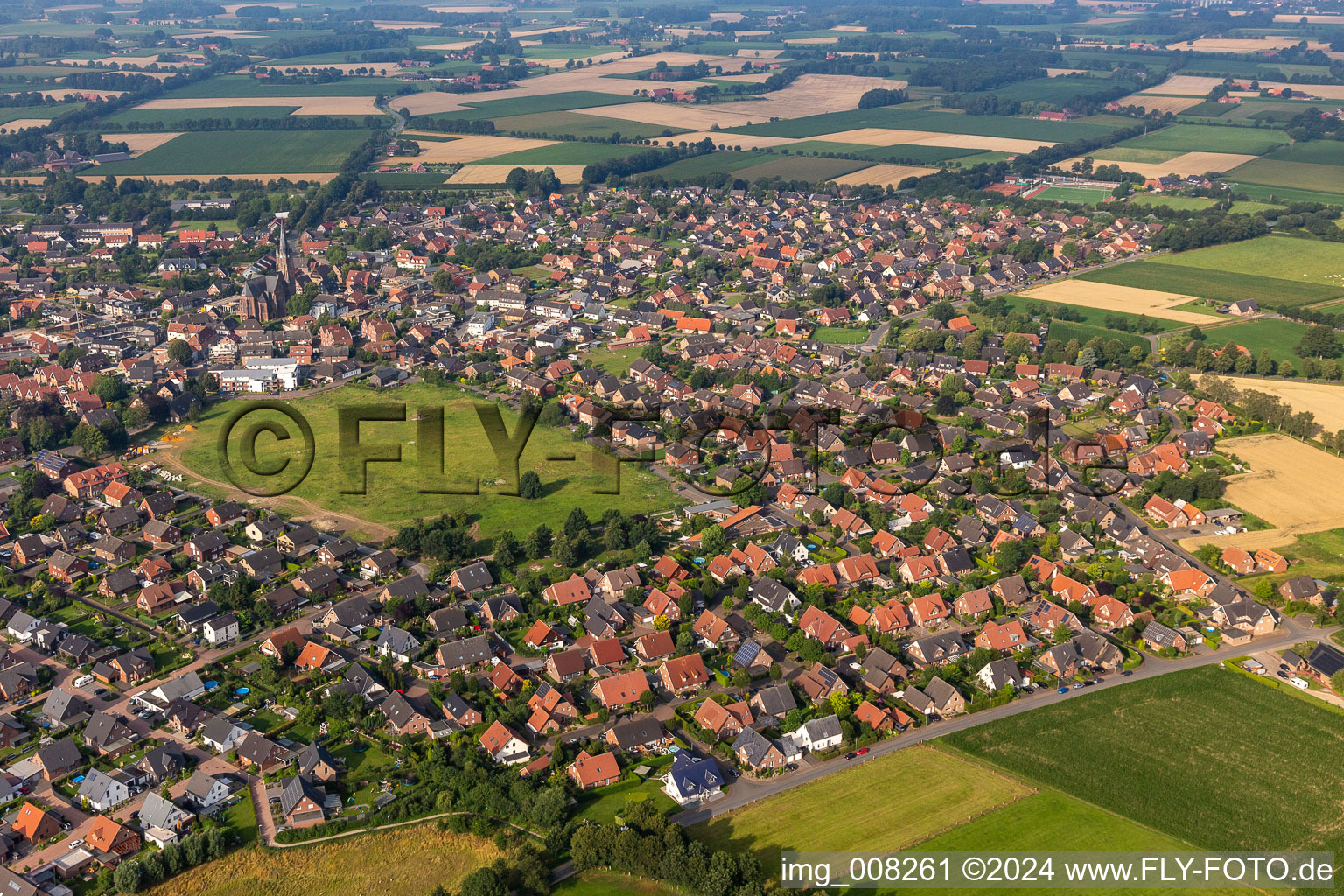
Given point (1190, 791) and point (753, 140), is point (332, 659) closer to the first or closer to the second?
point (1190, 791)

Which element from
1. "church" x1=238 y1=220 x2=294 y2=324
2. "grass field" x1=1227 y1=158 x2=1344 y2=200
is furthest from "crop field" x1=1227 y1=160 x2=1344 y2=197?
"church" x1=238 y1=220 x2=294 y2=324

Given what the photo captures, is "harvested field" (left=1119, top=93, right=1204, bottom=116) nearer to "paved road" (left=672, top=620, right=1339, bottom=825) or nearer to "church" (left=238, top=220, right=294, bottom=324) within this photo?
"church" (left=238, top=220, right=294, bottom=324)

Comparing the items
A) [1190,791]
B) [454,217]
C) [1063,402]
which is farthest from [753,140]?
[1190,791]

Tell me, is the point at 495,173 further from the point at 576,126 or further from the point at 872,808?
the point at 872,808

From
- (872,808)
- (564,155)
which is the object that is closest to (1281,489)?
(872,808)

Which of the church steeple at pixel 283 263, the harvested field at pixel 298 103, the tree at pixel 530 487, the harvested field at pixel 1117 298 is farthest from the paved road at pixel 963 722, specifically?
the harvested field at pixel 298 103
